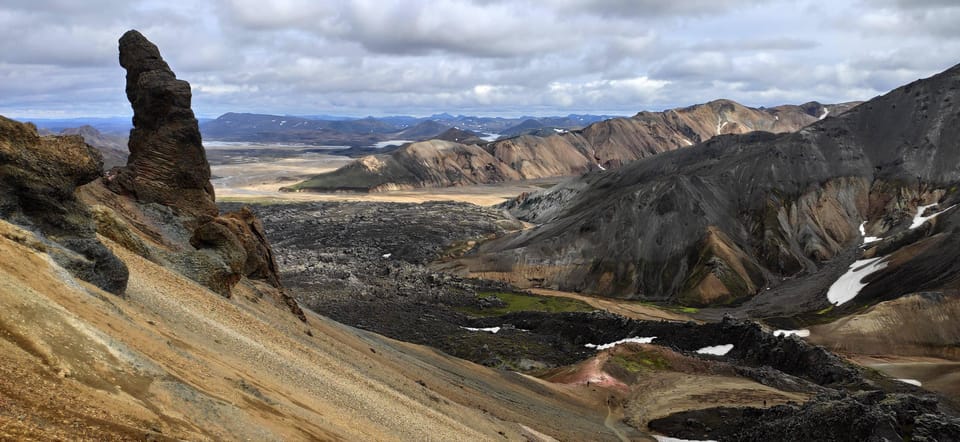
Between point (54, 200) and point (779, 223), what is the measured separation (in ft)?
378

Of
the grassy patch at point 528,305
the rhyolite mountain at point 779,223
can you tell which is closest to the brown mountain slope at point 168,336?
the grassy patch at point 528,305

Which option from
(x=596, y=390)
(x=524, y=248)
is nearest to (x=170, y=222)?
(x=596, y=390)

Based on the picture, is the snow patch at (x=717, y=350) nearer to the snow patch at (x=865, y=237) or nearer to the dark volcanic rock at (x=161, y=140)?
the dark volcanic rock at (x=161, y=140)

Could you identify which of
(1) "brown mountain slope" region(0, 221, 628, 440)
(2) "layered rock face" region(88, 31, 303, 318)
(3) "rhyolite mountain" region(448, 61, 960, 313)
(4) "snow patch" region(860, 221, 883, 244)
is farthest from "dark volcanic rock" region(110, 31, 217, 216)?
(4) "snow patch" region(860, 221, 883, 244)

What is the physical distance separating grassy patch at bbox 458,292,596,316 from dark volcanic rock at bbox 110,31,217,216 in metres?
52.1

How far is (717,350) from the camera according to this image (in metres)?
67.1

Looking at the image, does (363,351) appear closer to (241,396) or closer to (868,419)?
(241,396)

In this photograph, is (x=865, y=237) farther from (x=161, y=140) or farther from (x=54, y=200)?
(x=54, y=200)

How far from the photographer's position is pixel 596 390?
51594 millimetres

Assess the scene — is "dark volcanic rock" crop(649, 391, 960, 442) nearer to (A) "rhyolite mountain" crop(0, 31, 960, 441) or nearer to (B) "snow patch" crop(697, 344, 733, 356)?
(A) "rhyolite mountain" crop(0, 31, 960, 441)

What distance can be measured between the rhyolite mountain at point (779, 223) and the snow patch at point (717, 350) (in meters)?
27.4

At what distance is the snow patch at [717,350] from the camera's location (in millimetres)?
66312

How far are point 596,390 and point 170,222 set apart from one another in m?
34.8

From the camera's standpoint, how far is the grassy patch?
88.8m
